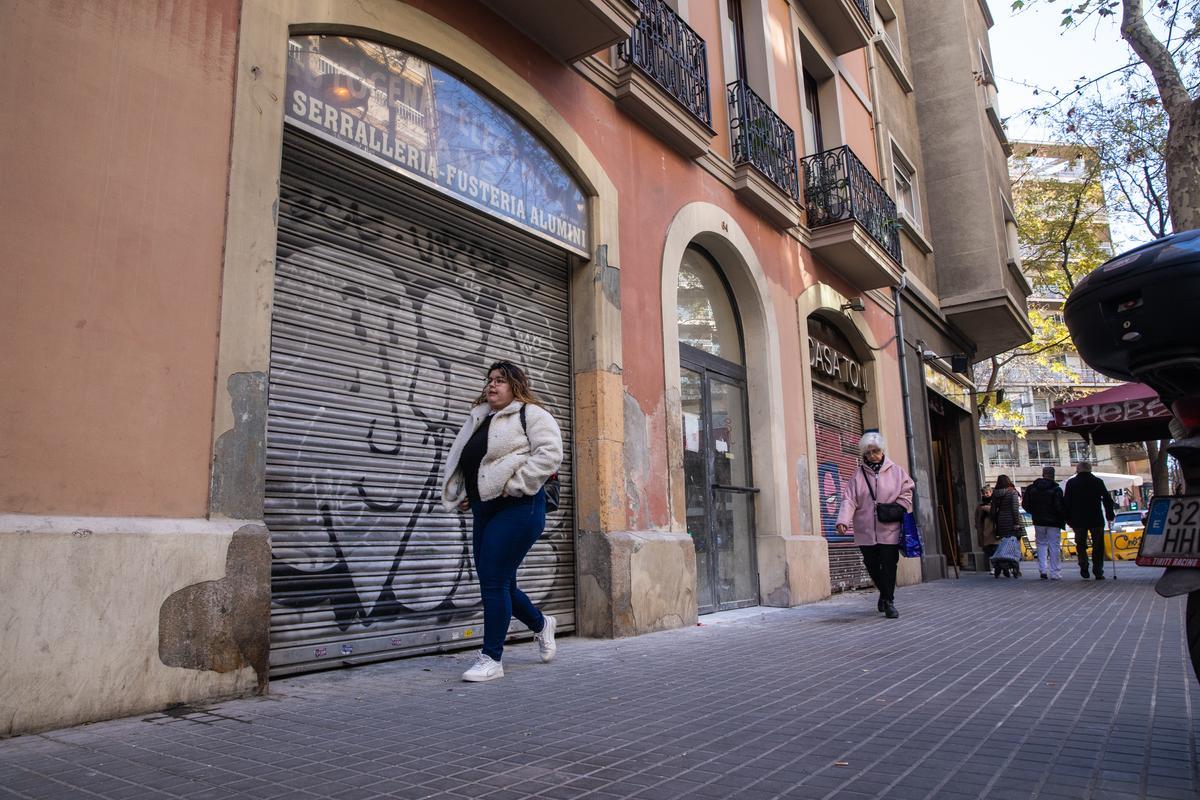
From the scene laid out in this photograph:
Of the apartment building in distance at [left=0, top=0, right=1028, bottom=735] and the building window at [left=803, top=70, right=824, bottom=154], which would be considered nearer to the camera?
the apartment building in distance at [left=0, top=0, right=1028, bottom=735]

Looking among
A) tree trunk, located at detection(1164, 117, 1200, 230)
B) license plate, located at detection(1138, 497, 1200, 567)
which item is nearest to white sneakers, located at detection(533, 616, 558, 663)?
license plate, located at detection(1138, 497, 1200, 567)

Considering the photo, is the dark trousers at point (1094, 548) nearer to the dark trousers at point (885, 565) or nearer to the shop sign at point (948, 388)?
the shop sign at point (948, 388)

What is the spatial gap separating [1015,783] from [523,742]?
1.66 m

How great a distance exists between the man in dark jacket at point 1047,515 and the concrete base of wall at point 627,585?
8.88 metres

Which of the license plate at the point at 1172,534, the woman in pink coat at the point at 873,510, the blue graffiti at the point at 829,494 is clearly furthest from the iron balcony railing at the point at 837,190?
the license plate at the point at 1172,534

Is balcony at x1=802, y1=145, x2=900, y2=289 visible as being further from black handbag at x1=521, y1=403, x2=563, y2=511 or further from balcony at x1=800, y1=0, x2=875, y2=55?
black handbag at x1=521, y1=403, x2=563, y2=511

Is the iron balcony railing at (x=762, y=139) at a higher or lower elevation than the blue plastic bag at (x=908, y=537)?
higher

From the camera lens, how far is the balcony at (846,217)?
38.3 feet

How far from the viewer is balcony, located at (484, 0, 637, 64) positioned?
645cm

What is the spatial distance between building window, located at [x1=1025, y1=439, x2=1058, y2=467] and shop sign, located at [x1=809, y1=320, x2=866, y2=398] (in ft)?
172

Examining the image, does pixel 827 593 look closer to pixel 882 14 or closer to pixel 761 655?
pixel 761 655

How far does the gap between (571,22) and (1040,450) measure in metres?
61.6

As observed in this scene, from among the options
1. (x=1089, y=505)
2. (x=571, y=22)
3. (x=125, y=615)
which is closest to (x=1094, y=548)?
(x=1089, y=505)

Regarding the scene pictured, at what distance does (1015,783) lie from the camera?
2.52 metres
